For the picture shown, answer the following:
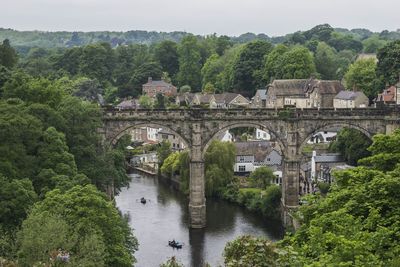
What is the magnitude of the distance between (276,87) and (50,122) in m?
55.8

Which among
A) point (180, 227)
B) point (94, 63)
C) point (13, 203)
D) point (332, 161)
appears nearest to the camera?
point (13, 203)

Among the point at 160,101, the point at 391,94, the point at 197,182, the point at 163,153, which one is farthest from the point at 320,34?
the point at 197,182

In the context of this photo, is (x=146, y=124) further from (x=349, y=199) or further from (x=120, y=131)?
(x=349, y=199)

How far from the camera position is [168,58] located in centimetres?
15250

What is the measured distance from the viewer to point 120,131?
59719 mm

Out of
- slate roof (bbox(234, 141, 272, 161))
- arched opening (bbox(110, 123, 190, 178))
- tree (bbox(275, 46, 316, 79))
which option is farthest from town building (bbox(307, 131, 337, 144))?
arched opening (bbox(110, 123, 190, 178))

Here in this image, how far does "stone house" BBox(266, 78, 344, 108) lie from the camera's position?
97.6 meters

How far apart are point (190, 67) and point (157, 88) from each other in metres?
17.3

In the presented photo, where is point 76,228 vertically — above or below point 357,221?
below

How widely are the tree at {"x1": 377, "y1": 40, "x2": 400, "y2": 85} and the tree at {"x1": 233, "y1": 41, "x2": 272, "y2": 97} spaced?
29997 mm

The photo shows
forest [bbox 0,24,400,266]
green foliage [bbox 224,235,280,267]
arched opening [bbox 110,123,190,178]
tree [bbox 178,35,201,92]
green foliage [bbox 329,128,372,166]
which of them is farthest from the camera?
tree [bbox 178,35,201,92]

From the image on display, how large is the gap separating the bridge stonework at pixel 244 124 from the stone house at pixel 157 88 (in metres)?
68.2

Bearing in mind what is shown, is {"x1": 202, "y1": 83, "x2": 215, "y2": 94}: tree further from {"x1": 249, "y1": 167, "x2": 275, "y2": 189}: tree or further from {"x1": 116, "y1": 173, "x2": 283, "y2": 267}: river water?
{"x1": 249, "y1": 167, "x2": 275, "y2": 189}: tree

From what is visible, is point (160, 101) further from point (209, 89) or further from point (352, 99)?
point (352, 99)
